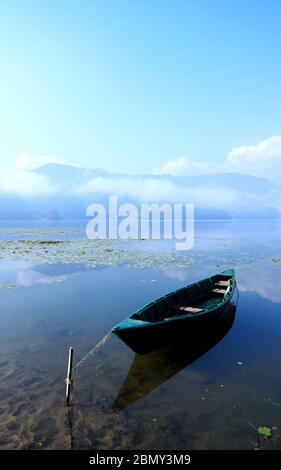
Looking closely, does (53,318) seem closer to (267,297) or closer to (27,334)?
(27,334)

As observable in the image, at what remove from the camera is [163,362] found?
42.7 feet

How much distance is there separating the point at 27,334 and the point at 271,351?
12.0 meters

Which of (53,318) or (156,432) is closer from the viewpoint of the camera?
(156,432)

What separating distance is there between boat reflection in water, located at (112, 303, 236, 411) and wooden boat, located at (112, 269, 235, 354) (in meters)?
0.63

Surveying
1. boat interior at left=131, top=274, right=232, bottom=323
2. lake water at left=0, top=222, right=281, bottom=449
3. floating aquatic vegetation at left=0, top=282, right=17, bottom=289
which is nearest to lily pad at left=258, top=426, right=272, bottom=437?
lake water at left=0, top=222, right=281, bottom=449

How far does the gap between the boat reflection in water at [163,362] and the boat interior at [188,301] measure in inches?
55.5

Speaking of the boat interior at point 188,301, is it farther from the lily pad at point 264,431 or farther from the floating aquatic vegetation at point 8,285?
the floating aquatic vegetation at point 8,285

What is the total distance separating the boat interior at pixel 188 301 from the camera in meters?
15.0

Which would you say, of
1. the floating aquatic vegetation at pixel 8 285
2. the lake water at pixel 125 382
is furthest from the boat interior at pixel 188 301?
the floating aquatic vegetation at pixel 8 285

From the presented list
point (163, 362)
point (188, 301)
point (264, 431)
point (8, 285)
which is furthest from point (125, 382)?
point (8, 285)

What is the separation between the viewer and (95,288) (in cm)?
2497

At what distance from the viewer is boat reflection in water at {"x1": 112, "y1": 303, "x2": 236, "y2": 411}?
424 inches
